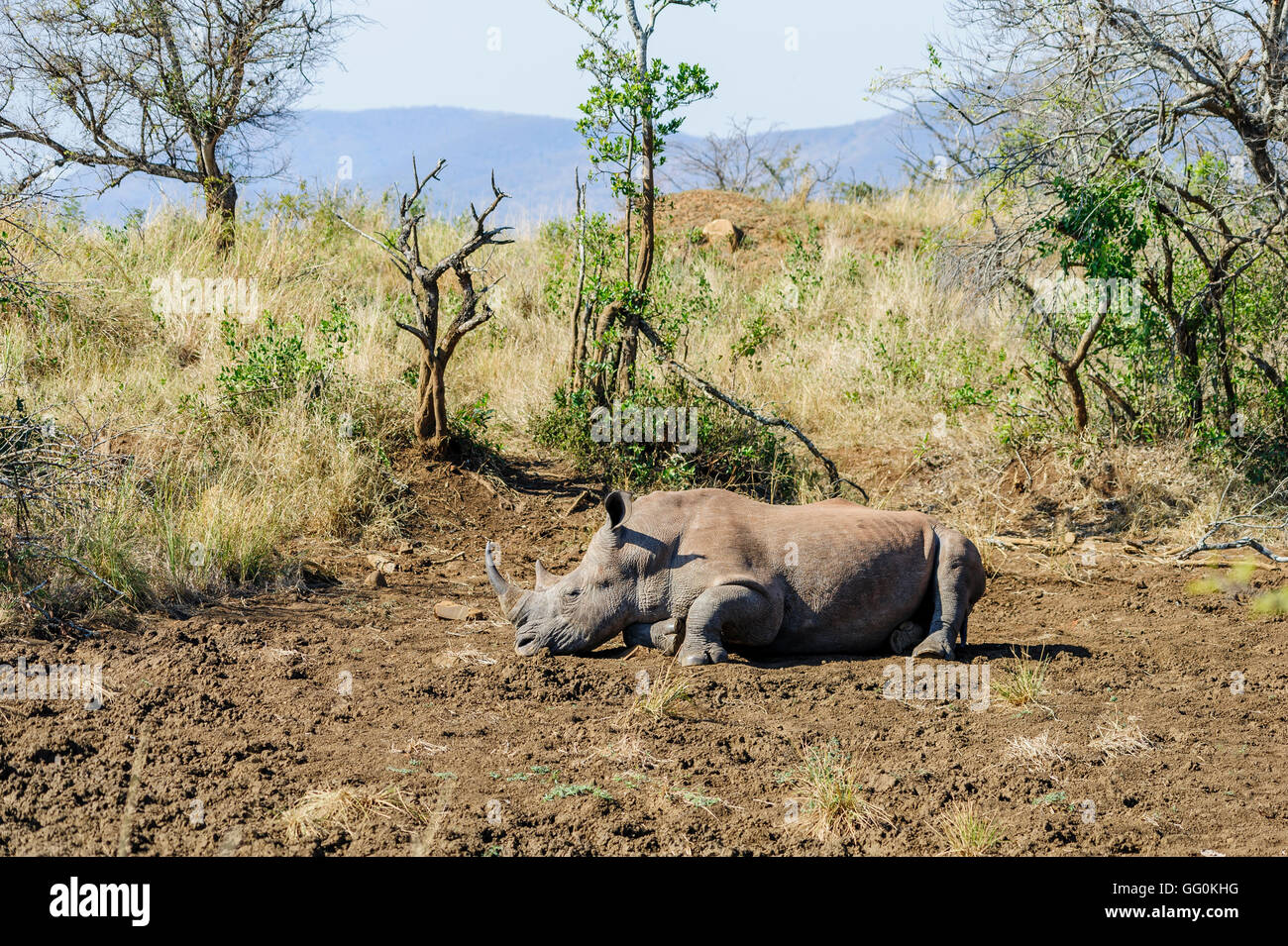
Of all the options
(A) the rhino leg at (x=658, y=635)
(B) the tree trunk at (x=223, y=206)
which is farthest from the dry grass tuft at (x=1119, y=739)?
(B) the tree trunk at (x=223, y=206)

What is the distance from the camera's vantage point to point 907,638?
21.1ft

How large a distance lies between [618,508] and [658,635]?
0.71 metres

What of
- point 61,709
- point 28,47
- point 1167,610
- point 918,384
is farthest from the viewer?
point 28,47

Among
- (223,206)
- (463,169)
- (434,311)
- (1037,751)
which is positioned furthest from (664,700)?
(463,169)

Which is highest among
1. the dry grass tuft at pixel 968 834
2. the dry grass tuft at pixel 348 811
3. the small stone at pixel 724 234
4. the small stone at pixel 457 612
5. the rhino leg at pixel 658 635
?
the small stone at pixel 724 234

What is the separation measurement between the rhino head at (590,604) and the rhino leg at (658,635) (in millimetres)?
77

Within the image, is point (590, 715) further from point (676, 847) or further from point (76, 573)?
point (76, 573)

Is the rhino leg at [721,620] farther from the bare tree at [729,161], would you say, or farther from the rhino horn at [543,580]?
the bare tree at [729,161]

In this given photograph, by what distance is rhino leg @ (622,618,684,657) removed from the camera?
619 centimetres

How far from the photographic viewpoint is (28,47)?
13.7 metres

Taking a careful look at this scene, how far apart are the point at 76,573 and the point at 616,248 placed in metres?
5.22

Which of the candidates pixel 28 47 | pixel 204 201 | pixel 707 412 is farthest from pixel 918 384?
pixel 28 47

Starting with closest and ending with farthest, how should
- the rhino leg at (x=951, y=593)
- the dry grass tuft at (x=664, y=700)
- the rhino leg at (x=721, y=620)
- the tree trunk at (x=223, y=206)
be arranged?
the dry grass tuft at (x=664, y=700), the rhino leg at (x=721, y=620), the rhino leg at (x=951, y=593), the tree trunk at (x=223, y=206)

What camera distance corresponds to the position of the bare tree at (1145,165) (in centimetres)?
818
